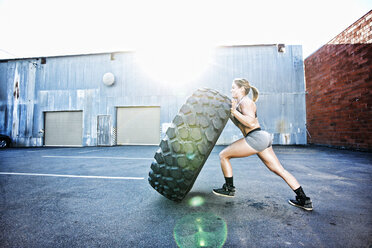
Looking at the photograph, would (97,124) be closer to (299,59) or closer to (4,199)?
(4,199)

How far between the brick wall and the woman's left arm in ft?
26.5

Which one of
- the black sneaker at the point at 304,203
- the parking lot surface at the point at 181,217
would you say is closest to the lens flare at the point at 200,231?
the parking lot surface at the point at 181,217

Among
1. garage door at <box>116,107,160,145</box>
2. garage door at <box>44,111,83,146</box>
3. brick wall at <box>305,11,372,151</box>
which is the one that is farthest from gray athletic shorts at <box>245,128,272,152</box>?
garage door at <box>44,111,83,146</box>

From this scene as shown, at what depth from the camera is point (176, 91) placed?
35.1ft

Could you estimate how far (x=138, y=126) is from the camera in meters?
10.9

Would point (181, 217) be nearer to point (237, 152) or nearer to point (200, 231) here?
point (200, 231)

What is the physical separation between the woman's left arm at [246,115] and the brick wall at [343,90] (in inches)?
317

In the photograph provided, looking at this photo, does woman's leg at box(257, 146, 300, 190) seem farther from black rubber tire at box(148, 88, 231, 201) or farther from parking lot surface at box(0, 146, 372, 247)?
black rubber tire at box(148, 88, 231, 201)

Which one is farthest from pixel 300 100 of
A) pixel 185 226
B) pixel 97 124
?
pixel 97 124

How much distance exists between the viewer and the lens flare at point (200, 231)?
109cm

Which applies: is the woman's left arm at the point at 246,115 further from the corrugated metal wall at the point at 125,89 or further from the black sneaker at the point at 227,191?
the corrugated metal wall at the point at 125,89

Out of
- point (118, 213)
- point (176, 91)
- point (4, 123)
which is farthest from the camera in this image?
Answer: point (4, 123)

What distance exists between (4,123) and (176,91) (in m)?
13.5

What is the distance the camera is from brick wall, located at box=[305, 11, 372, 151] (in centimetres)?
631
